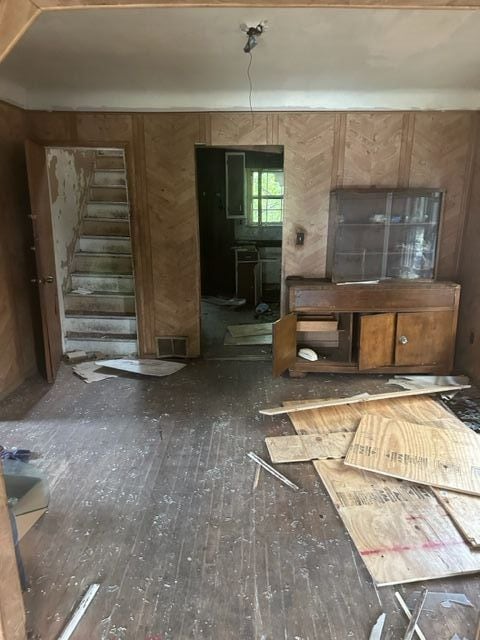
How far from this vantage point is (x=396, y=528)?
79.4 inches

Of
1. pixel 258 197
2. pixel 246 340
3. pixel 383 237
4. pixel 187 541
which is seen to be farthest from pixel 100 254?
pixel 187 541

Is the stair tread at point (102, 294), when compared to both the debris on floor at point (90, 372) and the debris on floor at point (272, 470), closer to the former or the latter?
the debris on floor at point (90, 372)

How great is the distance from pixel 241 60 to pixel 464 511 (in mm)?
3131

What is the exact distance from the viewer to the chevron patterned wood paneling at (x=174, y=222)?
3943 mm

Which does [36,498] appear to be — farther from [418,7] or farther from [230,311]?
[230,311]

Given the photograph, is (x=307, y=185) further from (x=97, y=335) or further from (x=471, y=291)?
(x=97, y=335)

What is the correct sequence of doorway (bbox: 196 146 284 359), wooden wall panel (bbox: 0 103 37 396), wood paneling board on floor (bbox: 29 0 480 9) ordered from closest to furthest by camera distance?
wood paneling board on floor (bbox: 29 0 480 9), wooden wall panel (bbox: 0 103 37 396), doorway (bbox: 196 146 284 359)

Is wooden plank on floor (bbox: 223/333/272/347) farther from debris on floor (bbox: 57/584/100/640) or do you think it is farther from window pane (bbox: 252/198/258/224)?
debris on floor (bbox: 57/584/100/640)

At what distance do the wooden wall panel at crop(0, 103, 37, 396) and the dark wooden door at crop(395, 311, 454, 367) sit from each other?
130 inches

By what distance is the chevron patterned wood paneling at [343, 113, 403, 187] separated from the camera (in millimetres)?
3912

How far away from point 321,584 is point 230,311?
492 centimetres

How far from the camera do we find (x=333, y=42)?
2.67 m

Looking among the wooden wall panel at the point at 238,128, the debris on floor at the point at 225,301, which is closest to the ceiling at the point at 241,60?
the wooden wall panel at the point at 238,128

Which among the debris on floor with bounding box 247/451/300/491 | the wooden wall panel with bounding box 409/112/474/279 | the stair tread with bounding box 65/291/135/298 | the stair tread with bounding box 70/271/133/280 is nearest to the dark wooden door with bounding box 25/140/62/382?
the stair tread with bounding box 65/291/135/298
